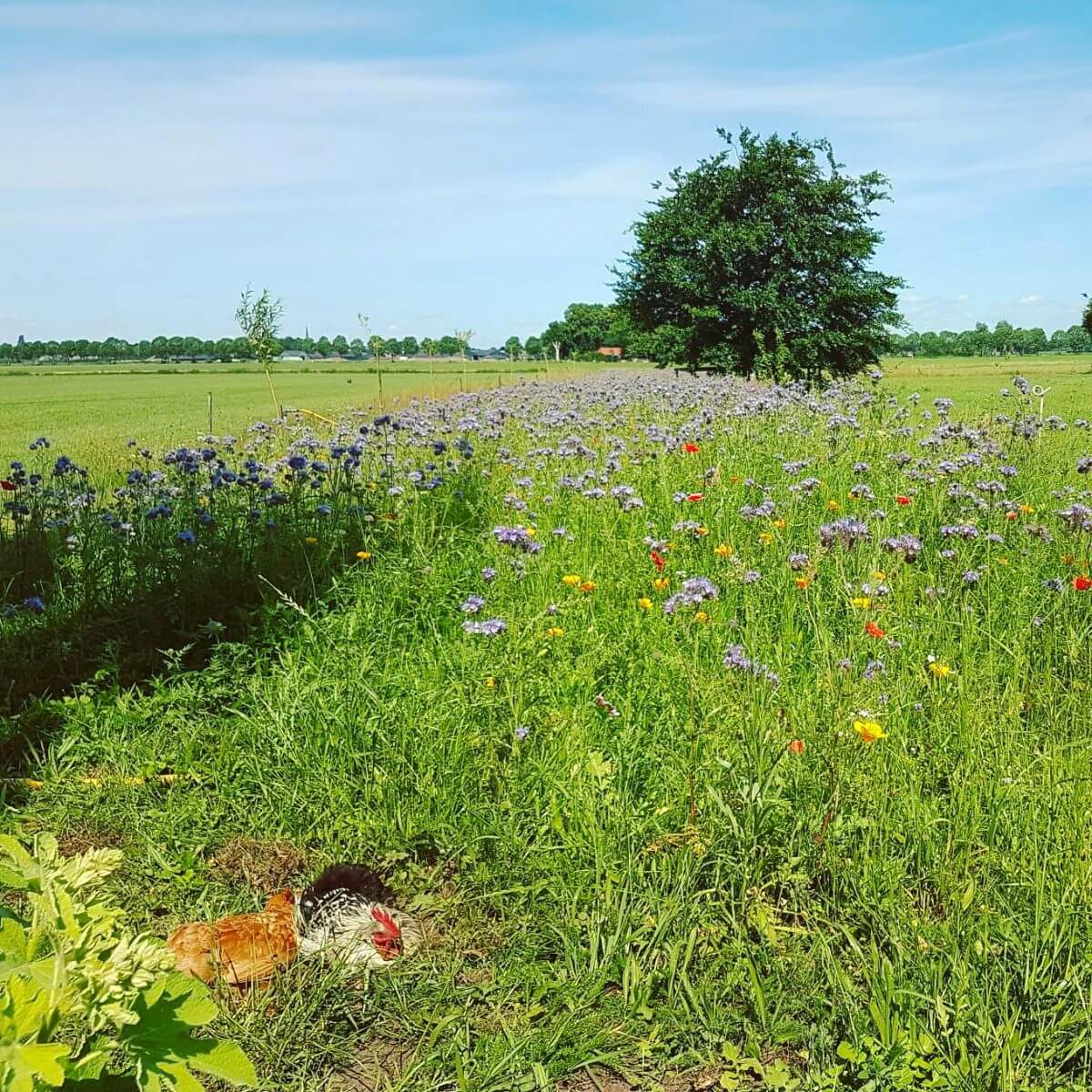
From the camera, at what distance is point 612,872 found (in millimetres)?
2574

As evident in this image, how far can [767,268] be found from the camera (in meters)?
24.3

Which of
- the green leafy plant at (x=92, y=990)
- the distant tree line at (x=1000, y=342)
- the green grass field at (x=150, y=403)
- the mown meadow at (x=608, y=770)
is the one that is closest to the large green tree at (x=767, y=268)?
the green grass field at (x=150, y=403)

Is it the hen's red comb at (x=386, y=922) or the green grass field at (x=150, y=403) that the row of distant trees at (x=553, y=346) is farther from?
the hen's red comb at (x=386, y=922)

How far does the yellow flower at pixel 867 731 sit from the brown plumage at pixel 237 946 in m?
1.60

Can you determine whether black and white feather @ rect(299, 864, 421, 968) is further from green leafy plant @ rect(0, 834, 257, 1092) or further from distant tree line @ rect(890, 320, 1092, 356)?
distant tree line @ rect(890, 320, 1092, 356)

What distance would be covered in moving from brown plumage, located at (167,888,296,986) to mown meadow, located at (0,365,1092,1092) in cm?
8

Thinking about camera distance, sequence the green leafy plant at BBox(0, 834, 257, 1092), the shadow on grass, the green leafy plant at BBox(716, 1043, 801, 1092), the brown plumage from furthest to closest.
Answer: the shadow on grass, the brown plumage, the green leafy plant at BBox(716, 1043, 801, 1092), the green leafy plant at BBox(0, 834, 257, 1092)

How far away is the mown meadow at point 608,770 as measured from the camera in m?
2.20

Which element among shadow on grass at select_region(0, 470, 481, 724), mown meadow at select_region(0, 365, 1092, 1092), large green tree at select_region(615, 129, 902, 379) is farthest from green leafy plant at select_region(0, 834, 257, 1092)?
large green tree at select_region(615, 129, 902, 379)

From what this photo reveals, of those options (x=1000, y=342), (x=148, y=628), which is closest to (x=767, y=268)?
(x=148, y=628)

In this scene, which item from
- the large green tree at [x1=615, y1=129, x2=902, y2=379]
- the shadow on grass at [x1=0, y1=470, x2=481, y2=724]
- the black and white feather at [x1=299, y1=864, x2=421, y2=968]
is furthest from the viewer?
the large green tree at [x1=615, y1=129, x2=902, y2=379]

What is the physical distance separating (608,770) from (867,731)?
74cm

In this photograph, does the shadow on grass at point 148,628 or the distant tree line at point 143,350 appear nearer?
the shadow on grass at point 148,628

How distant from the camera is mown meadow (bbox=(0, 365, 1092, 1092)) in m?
2.20
